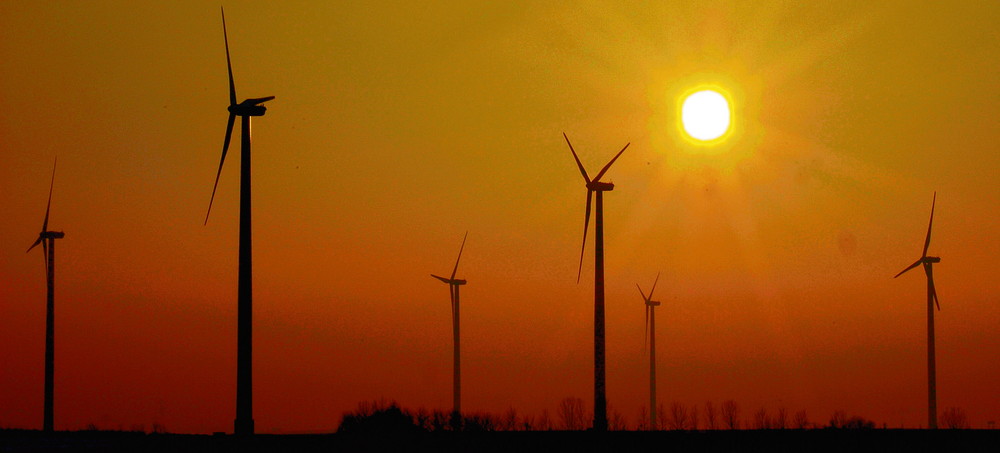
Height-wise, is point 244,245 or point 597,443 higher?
point 244,245

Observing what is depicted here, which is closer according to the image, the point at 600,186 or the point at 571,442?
the point at 571,442

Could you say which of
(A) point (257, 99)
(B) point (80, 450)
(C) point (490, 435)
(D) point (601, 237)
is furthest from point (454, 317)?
(B) point (80, 450)

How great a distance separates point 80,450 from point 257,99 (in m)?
26.2

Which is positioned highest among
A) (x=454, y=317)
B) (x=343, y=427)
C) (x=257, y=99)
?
(x=257, y=99)

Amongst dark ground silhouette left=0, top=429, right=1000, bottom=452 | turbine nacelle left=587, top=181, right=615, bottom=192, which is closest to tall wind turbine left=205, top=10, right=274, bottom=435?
dark ground silhouette left=0, top=429, right=1000, bottom=452

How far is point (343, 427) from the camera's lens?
138000 mm

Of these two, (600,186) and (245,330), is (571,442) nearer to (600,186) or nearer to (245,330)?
(245,330)

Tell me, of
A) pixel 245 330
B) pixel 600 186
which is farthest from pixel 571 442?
pixel 600 186

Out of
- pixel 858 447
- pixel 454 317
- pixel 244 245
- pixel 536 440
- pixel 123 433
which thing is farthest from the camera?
pixel 454 317

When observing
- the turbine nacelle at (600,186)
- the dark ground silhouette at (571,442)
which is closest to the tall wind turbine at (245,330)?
the dark ground silhouette at (571,442)

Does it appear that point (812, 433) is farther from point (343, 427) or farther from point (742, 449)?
point (343, 427)

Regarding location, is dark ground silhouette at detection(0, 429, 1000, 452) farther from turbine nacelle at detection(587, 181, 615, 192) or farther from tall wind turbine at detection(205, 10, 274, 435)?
turbine nacelle at detection(587, 181, 615, 192)

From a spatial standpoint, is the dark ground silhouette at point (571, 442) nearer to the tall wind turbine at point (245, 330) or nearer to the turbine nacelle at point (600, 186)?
the tall wind turbine at point (245, 330)

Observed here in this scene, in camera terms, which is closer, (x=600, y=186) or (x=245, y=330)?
(x=245, y=330)
